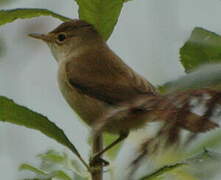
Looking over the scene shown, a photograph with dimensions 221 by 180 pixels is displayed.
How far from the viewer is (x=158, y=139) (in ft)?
2.06

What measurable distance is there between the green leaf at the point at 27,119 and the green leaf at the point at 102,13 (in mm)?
405

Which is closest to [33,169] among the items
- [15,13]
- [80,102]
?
[15,13]

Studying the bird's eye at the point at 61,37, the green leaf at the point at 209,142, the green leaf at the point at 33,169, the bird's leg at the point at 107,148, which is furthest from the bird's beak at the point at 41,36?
the green leaf at the point at 209,142

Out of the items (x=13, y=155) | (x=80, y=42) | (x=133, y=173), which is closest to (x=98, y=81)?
(x=13, y=155)

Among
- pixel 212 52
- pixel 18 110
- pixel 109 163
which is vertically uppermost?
pixel 212 52

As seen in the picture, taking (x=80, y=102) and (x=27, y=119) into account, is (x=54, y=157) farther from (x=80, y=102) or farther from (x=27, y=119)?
(x=80, y=102)

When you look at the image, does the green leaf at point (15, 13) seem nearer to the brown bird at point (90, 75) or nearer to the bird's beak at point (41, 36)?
the brown bird at point (90, 75)

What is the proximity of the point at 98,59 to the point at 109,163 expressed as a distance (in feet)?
5.17

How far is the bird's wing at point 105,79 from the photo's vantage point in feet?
8.59

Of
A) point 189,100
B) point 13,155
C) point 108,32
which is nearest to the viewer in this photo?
point 189,100

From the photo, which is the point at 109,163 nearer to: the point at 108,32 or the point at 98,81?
the point at 108,32

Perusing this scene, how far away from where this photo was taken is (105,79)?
9.80 feet

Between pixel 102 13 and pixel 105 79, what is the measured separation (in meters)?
1.34

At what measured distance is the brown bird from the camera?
2570mm
